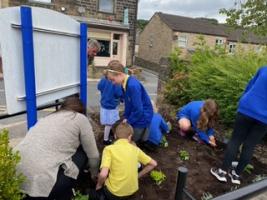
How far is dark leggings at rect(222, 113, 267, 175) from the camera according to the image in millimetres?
3396

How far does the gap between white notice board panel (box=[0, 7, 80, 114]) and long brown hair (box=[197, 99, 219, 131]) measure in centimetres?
214

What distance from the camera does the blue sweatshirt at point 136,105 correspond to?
348 centimetres

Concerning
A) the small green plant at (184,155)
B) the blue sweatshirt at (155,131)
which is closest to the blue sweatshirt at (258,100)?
the small green plant at (184,155)

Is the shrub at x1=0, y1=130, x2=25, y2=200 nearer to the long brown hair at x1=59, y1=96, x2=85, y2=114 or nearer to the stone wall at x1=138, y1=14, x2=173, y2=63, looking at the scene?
the long brown hair at x1=59, y1=96, x2=85, y2=114

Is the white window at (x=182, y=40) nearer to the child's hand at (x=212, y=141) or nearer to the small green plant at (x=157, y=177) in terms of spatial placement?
the child's hand at (x=212, y=141)

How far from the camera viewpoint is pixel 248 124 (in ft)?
Result: 11.3

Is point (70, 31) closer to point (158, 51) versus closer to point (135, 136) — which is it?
point (135, 136)

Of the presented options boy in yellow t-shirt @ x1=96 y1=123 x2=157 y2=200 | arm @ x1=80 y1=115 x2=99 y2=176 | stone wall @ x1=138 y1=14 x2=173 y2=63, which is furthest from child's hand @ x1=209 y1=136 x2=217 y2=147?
stone wall @ x1=138 y1=14 x2=173 y2=63

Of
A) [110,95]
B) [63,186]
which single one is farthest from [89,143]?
[110,95]

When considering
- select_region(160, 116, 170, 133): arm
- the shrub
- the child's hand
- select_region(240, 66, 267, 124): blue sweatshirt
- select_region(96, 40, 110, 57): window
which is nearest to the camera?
the shrub

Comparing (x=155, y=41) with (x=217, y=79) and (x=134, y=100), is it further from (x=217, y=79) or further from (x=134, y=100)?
(x=134, y=100)

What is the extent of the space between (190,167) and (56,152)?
222 cm

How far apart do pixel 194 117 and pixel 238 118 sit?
4.62 feet

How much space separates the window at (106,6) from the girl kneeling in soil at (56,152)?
17.8 metres
